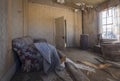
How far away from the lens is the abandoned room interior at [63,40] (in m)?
3.35

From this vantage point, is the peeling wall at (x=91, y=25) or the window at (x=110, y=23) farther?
the peeling wall at (x=91, y=25)

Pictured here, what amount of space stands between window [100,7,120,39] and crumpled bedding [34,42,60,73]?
13.3ft

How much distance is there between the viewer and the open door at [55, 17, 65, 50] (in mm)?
6934

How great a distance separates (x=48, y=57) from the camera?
331cm

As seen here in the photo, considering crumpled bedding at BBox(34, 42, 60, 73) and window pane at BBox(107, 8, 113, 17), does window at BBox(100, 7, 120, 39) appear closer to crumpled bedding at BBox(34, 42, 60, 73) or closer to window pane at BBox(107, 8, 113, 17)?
window pane at BBox(107, 8, 113, 17)

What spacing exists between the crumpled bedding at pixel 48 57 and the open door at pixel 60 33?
343 centimetres

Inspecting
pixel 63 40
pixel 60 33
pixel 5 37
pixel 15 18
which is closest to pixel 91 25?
pixel 60 33

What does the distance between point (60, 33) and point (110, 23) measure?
2.80 metres

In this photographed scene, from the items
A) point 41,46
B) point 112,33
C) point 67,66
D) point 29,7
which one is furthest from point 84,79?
point 29,7

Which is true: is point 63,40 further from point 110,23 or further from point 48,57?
point 48,57

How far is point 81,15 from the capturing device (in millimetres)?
→ 8656

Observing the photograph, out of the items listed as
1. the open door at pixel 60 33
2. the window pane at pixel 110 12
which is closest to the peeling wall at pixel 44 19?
the open door at pixel 60 33

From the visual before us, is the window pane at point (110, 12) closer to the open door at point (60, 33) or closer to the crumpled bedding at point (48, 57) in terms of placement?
the open door at point (60, 33)

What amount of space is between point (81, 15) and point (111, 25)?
247 centimetres
